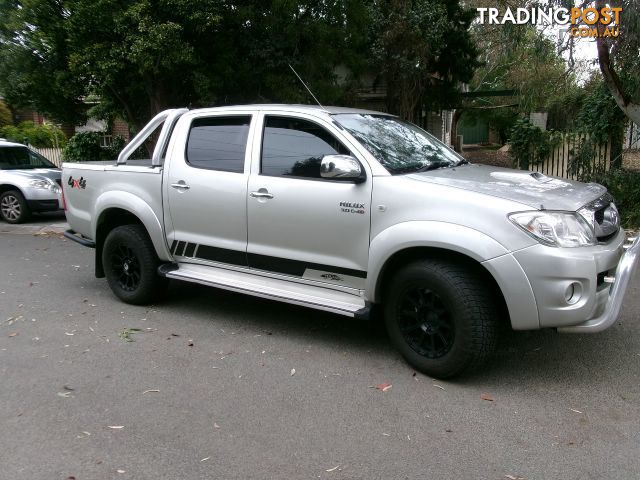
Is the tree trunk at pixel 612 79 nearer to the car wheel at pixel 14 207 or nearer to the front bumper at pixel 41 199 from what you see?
the front bumper at pixel 41 199

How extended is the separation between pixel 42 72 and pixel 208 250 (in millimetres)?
8108

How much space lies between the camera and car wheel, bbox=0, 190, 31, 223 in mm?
12117

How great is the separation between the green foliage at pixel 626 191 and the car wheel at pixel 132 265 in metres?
7.08

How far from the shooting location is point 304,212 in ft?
15.5

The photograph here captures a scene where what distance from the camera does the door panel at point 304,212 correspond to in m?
4.52

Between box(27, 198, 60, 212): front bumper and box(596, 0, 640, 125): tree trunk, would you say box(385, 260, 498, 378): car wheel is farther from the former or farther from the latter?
box(27, 198, 60, 212): front bumper

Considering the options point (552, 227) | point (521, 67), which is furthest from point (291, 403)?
point (521, 67)

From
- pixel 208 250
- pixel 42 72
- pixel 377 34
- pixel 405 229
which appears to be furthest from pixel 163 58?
pixel 405 229

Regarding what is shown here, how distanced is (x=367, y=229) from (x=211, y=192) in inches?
63.8

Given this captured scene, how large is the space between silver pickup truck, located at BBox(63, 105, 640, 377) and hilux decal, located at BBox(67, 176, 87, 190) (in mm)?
231

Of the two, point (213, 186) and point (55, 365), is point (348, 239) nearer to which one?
point (213, 186)

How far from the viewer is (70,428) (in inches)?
147

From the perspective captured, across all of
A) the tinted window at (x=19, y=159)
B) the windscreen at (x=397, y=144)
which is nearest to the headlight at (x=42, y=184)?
the tinted window at (x=19, y=159)

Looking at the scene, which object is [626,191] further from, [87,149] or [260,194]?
[87,149]
